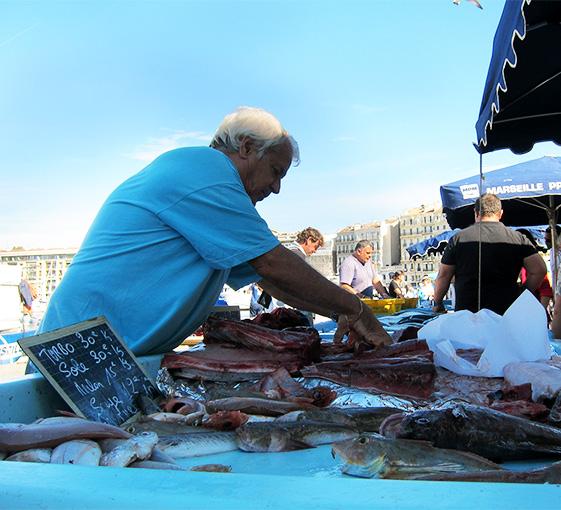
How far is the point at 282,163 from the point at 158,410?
142cm

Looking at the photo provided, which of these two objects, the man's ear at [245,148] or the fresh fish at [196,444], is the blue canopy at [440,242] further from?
the fresh fish at [196,444]

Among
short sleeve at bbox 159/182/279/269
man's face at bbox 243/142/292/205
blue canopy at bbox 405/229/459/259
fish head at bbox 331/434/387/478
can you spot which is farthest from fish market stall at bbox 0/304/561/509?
blue canopy at bbox 405/229/459/259

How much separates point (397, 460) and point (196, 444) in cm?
57

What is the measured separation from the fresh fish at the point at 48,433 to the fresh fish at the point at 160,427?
0.23 m

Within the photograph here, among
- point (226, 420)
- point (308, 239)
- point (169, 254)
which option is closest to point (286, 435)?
point (226, 420)

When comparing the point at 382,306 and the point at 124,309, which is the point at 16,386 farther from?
the point at 382,306

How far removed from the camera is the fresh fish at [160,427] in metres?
1.66

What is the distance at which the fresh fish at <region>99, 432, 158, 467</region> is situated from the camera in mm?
1240

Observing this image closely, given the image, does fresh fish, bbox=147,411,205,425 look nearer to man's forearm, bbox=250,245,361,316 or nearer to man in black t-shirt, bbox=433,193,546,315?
man's forearm, bbox=250,245,361,316

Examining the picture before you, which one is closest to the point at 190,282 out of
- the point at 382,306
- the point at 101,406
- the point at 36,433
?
the point at 101,406

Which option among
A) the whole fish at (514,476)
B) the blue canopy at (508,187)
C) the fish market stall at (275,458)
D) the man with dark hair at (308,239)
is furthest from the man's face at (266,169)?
the blue canopy at (508,187)

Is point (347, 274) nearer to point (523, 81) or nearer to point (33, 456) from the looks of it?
point (523, 81)

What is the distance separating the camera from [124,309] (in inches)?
93.9

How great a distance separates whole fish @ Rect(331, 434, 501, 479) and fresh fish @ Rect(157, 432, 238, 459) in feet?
1.38
